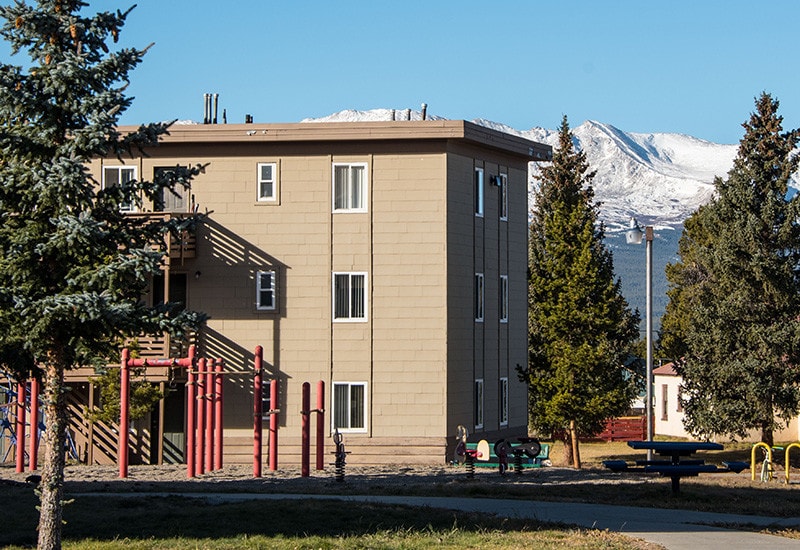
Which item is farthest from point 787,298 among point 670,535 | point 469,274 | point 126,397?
point 670,535

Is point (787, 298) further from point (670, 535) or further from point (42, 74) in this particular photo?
point (42, 74)

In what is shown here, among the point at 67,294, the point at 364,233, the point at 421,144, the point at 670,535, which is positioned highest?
the point at 421,144

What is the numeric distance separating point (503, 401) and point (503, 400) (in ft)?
0.16

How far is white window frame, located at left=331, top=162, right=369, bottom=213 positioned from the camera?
3722 centimetres

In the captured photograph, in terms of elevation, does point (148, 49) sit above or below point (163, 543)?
above

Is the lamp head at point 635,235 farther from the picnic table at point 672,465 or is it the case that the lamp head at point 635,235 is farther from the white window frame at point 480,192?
the picnic table at point 672,465

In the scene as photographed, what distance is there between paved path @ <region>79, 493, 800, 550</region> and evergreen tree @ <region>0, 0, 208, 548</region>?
25.4 ft

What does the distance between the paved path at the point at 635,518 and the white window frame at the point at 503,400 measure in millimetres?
16361

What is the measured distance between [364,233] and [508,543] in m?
19.9

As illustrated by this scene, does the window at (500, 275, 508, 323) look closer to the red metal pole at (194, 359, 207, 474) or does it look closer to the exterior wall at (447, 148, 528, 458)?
the exterior wall at (447, 148, 528, 458)

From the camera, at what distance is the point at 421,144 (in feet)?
121

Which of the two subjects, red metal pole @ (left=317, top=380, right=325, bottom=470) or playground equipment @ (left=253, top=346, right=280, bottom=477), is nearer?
playground equipment @ (left=253, top=346, right=280, bottom=477)

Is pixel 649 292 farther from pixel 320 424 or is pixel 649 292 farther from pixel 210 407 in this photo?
pixel 210 407

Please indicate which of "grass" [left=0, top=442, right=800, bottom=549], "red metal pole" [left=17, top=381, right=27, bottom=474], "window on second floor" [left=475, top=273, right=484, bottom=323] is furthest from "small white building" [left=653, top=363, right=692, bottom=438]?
"red metal pole" [left=17, top=381, right=27, bottom=474]
